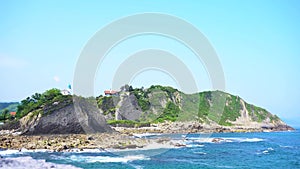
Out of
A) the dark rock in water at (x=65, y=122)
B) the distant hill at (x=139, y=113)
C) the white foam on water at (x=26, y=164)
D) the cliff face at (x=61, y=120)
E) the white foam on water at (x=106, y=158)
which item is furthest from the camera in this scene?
the distant hill at (x=139, y=113)

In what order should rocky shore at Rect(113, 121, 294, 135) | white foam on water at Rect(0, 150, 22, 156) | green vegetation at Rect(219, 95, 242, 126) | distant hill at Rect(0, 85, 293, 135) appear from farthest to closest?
1. green vegetation at Rect(219, 95, 242, 126)
2. rocky shore at Rect(113, 121, 294, 135)
3. distant hill at Rect(0, 85, 293, 135)
4. white foam on water at Rect(0, 150, 22, 156)

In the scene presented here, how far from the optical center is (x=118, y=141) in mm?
41719

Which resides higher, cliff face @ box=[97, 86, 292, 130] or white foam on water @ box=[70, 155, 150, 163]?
cliff face @ box=[97, 86, 292, 130]

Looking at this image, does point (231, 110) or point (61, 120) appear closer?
point (61, 120)

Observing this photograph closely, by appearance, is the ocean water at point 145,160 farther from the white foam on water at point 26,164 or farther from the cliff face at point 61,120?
the cliff face at point 61,120

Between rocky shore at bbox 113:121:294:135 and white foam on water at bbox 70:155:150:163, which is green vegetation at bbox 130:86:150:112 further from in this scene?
white foam on water at bbox 70:155:150:163

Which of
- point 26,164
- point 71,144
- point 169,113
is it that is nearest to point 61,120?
point 71,144

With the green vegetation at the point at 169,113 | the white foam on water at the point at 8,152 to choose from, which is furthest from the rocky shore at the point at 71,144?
the green vegetation at the point at 169,113

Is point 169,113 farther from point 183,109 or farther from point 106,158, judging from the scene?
point 106,158

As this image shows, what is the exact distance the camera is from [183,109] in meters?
98.8

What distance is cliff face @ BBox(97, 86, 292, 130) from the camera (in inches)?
3287

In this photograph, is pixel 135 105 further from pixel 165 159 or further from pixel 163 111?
pixel 165 159

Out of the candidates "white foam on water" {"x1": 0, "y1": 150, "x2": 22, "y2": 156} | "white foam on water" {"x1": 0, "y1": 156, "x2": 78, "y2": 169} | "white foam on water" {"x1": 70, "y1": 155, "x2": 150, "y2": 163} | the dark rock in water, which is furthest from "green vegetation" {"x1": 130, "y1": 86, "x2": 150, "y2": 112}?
"white foam on water" {"x1": 0, "y1": 156, "x2": 78, "y2": 169}

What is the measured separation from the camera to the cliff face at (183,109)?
274 ft
